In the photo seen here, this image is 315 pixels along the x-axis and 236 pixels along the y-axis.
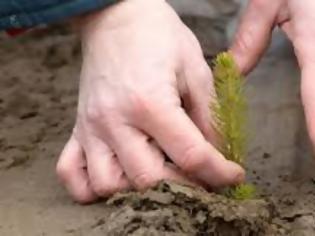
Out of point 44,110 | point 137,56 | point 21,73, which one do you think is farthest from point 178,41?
point 21,73

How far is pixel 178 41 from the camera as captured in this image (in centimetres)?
182

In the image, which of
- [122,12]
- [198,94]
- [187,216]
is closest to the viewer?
[187,216]

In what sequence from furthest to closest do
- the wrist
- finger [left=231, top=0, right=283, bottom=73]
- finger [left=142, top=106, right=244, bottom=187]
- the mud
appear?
finger [left=231, top=0, right=283, bottom=73], the wrist, finger [left=142, top=106, right=244, bottom=187], the mud

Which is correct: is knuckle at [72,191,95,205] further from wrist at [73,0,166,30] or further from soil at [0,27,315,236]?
wrist at [73,0,166,30]

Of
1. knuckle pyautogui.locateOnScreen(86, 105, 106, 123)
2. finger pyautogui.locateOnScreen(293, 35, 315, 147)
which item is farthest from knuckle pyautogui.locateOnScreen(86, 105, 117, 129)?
finger pyautogui.locateOnScreen(293, 35, 315, 147)

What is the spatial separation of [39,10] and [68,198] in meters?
0.36

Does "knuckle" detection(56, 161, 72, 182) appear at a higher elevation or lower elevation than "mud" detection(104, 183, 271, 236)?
lower

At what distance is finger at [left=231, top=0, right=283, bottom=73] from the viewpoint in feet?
6.72

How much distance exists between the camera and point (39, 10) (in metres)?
1.94

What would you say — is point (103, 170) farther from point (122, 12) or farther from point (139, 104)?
point (122, 12)

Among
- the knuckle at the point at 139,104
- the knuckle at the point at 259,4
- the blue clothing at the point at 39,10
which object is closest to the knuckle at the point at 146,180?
the knuckle at the point at 139,104

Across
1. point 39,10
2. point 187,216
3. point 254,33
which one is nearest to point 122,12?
point 39,10

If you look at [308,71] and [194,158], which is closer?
[194,158]

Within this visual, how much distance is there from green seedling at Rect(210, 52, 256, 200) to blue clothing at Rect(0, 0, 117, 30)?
36 centimetres
